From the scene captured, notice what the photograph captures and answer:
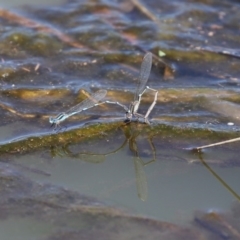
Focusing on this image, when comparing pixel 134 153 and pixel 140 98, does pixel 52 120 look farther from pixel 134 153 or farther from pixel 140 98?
pixel 140 98

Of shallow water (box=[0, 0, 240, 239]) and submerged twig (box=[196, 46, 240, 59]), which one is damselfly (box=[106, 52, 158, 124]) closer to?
shallow water (box=[0, 0, 240, 239])

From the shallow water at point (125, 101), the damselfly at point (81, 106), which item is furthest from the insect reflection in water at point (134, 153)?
the damselfly at point (81, 106)

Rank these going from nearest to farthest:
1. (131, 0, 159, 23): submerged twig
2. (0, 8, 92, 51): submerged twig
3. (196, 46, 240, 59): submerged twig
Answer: (196, 46, 240, 59): submerged twig < (0, 8, 92, 51): submerged twig < (131, 0, 159, 23): submerged twig

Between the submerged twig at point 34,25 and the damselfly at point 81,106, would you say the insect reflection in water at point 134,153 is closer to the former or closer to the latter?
the damselfly at point 81,106

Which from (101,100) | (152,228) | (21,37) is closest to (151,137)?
(101,100)

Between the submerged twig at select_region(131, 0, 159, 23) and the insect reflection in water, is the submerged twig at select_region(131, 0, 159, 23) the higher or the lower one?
the higher one

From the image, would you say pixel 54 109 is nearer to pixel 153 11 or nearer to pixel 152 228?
pixel 152 228

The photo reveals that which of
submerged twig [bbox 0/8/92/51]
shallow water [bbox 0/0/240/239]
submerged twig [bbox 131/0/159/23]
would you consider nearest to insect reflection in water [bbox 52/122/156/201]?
shallow water [bbox 0/0/240/239]

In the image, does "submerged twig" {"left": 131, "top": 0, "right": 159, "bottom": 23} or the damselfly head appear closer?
the damselfly head
